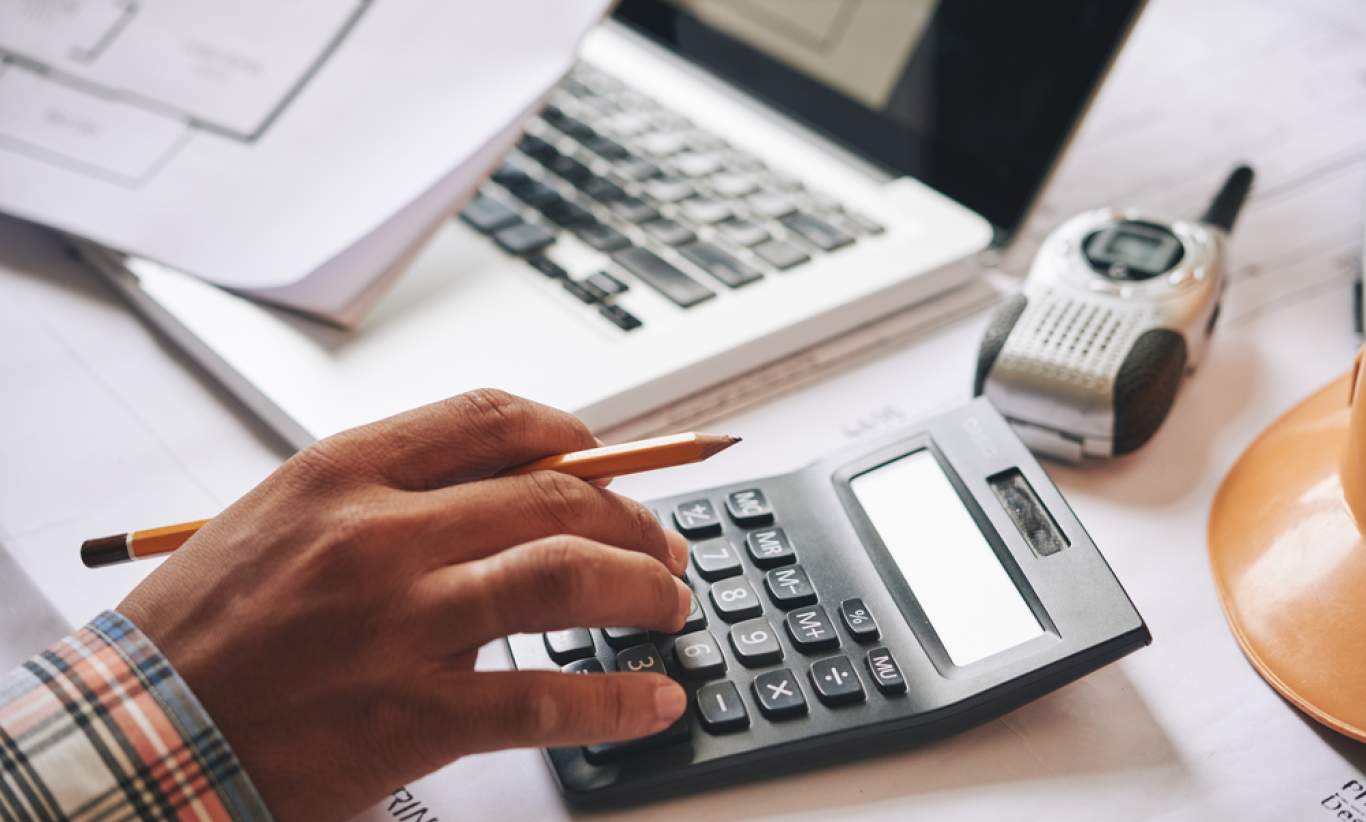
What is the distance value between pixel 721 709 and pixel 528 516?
9cm

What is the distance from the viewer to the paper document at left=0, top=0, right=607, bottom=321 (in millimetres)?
562

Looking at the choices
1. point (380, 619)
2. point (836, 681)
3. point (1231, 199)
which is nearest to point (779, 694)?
point (836, 681)

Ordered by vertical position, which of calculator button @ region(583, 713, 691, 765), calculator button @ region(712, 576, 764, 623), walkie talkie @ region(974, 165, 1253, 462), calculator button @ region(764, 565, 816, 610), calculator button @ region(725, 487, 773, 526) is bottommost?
calculator button @ region(583, 713, 691, 765)

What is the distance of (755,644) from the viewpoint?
15.6 inches

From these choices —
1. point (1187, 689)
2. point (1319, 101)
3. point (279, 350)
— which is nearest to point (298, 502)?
point (279, 350)

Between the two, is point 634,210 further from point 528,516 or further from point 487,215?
point 528,516

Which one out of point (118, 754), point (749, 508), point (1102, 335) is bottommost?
point (118, 754)

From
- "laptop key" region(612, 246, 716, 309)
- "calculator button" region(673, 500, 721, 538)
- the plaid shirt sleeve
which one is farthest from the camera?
"laptop key" region(612, 246, 716, 309)

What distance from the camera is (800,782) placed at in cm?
38

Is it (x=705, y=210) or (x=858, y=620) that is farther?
(x=705, y=210)

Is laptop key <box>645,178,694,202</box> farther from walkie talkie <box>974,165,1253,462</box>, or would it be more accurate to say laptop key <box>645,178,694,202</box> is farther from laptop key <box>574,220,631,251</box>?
walkie talkie <box>974,165,1253,462</box>

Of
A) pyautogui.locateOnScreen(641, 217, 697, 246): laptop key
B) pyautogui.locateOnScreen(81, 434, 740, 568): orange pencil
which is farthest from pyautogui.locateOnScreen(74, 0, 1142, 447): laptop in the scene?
pyautogui.locateOnScreen(81, 434, 740, 568): orange pencil

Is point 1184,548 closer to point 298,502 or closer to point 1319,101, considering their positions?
point 298,502

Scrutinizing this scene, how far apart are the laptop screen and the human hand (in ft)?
1.16
